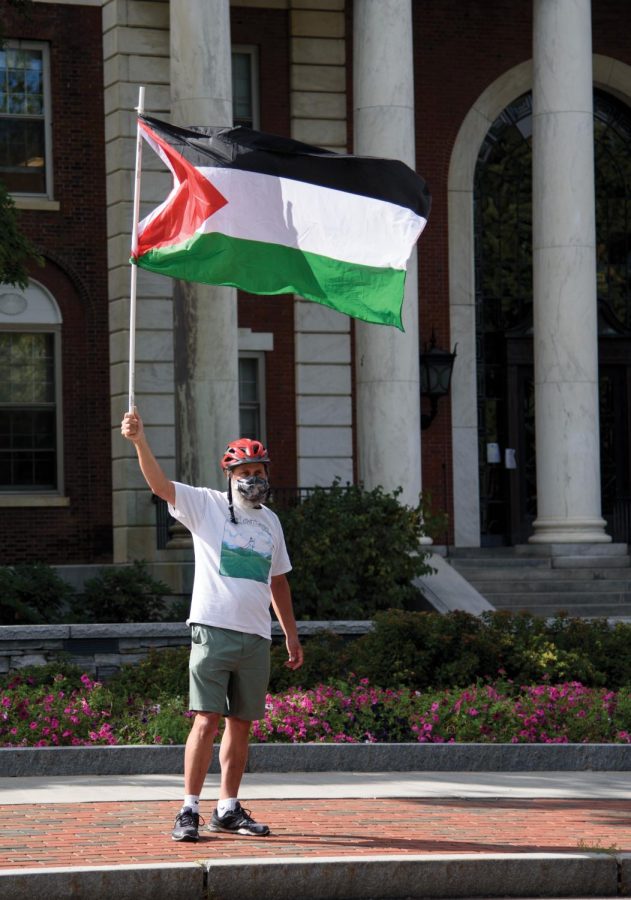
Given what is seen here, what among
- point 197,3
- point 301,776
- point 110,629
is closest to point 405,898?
point 301,776

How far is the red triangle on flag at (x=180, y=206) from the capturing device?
9.42 m

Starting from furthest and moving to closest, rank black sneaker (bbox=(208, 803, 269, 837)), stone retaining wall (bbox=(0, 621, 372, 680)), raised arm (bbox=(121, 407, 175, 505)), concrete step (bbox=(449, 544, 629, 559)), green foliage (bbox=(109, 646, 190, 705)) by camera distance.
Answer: concrete step (bbox=(449, 544, 629, 559)) → stone retaining wall (bbox=(0, 621, 372, 680)) → green foliage (bbox=(109, 646, 190, 705)) → black sneaker (bbox=(208, 803, 269, 837)) → raised arm (bbox=(121, 407, 175, 505))

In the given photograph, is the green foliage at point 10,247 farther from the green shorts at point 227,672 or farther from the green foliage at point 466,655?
the green shorts at point 227,672

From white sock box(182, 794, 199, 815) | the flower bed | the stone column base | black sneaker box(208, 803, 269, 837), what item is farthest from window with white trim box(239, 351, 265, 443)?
white sock box(182, 794, 199, 815)

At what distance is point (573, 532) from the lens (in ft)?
70.1

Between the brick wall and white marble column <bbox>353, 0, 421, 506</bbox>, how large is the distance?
4290 mm

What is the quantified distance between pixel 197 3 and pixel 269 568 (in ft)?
40.8

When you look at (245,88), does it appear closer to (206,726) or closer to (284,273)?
(284,273)

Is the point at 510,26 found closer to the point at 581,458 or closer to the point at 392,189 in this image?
the point at 581,458

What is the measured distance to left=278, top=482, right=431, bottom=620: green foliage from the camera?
17.5m

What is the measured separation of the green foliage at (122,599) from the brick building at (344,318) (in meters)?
1.58

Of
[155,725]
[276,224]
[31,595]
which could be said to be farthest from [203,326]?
[276,224]

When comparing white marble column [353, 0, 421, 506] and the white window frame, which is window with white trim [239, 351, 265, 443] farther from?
the white window frame

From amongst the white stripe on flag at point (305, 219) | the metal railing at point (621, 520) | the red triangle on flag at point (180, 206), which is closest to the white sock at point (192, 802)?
the red triangle on flag at point (180, 206)
